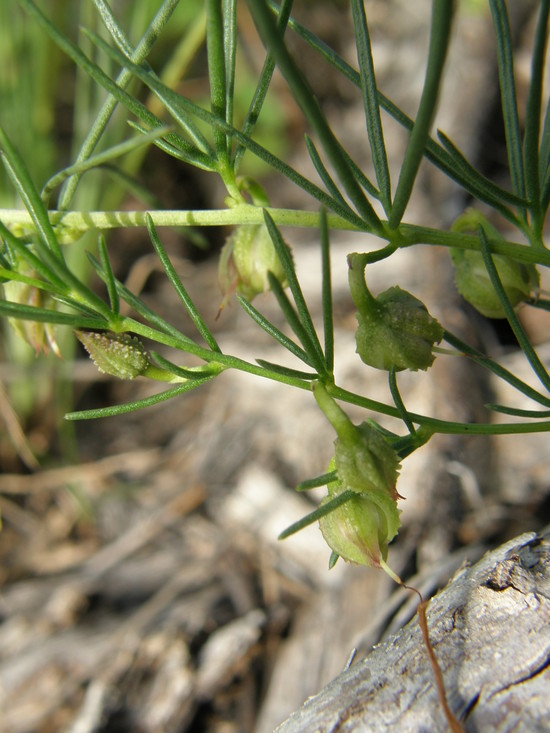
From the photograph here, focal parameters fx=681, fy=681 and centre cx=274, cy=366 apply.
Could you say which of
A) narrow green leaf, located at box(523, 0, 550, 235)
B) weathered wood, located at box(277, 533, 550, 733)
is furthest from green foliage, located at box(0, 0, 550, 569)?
weathered wood, located at box(277, 533, 550, 733)

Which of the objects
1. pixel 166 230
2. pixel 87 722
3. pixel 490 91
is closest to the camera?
pixel 87 722

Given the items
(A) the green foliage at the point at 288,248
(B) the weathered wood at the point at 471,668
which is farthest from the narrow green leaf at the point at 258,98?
(B) the weathered wood at the point at 471,668

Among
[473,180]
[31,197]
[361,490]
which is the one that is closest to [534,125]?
[473,180]

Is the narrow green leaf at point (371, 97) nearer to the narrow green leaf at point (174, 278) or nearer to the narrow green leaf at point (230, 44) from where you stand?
the narrow green leaf at point (230, 44)

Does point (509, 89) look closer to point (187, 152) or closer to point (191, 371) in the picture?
point (187, 152)

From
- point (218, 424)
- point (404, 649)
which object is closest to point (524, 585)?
point (404, 649)

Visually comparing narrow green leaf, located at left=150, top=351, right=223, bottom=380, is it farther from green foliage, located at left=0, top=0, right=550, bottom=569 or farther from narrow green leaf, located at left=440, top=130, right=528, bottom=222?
narrow green leaf, located at left=440, top=130, right=528, bottom=222

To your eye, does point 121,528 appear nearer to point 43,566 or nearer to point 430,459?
point 43,566
